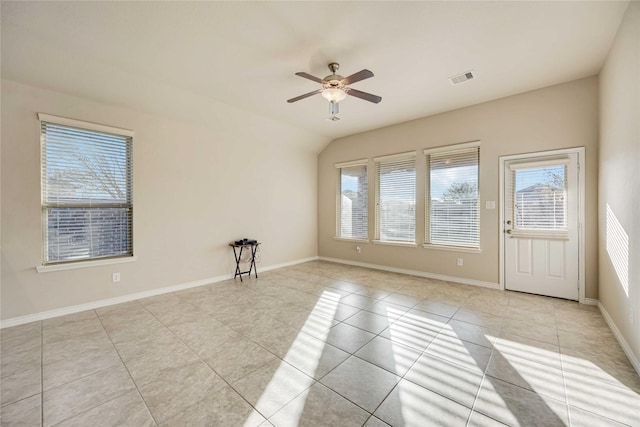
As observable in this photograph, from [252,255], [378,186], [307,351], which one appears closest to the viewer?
[307,351]

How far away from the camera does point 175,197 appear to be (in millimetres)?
4176

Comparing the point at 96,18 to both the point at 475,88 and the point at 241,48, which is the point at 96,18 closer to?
the point at 241,48

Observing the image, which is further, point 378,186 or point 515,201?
point 378,186

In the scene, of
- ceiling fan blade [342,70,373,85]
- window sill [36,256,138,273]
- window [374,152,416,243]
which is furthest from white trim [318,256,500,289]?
window sill [36,256,138,273]

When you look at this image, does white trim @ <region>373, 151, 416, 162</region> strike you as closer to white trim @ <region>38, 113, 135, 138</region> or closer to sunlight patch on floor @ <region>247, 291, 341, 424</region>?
sunlight patch on floor @ <region>247, 291, 341, 424</region>

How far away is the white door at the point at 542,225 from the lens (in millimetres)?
3557

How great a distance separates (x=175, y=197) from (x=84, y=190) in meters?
1.09

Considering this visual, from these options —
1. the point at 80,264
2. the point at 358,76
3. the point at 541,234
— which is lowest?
the point at 80,264

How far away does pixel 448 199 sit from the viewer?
15.3ft

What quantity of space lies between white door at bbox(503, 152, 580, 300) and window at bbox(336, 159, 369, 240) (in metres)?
2.66

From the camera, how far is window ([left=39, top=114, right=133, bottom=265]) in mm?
3197

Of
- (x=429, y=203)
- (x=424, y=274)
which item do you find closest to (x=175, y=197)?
(x=429, y=203)

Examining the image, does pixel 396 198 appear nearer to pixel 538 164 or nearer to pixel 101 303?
pixel 538 164

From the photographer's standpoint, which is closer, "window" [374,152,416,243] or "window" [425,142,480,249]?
"window" [425,142,480,249]
